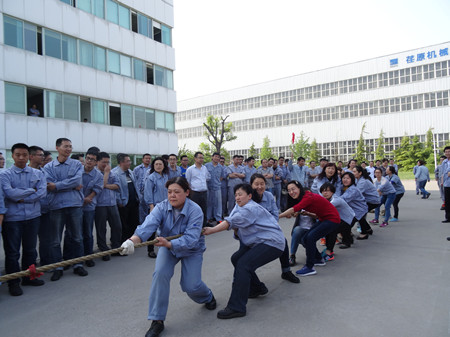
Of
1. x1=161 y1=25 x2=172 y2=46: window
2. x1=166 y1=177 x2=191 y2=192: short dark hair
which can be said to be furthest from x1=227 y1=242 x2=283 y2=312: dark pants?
x1=161 y1=25 x2=172 y2=46: window

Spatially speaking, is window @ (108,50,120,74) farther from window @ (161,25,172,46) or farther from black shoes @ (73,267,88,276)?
black shoes @ (73,267,88,276)

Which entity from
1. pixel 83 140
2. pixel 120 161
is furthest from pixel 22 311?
pixel 83 140

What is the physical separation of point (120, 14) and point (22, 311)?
19456mm

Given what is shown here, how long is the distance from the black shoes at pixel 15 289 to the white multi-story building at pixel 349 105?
140 feet

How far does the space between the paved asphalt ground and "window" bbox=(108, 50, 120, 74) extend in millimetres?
15748

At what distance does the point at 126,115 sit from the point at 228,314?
59.8 feet

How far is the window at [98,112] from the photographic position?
59.9 ft

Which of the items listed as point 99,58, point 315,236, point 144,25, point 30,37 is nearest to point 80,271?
point 315,236

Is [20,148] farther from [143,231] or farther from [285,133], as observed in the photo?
[285,133]

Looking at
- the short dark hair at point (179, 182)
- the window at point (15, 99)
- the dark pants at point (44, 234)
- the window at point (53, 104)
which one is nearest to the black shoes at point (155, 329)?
the short dark hair at point (179, 182)

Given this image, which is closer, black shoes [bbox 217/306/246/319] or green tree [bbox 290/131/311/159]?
black shoes [bbox 217/306/246/319]

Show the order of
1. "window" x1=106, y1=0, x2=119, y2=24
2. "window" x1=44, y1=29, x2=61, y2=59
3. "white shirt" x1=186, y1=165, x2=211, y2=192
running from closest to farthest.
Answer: "white shirt" x1=186, y1=165, x2=211, y2=192 → "window" x1=44, y1=29, x2=61, y2=59 → "window" x1=106, y1=0, x2=119, y2=24

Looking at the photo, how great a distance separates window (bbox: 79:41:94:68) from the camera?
1767cm

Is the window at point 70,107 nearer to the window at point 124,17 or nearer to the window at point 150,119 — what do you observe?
the window at point 150,119
